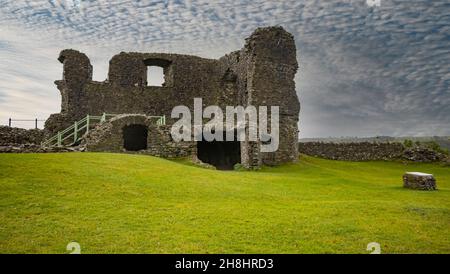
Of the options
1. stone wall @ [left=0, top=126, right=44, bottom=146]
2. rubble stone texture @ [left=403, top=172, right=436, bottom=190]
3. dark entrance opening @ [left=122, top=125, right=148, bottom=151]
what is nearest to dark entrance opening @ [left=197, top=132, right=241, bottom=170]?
dark entrance opening @ [left=122, top=125, right=148, bottom=151]

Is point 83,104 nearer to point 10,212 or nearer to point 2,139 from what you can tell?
point 2,139

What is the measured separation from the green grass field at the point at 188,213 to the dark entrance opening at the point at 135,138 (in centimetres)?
1291

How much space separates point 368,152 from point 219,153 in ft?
58.9

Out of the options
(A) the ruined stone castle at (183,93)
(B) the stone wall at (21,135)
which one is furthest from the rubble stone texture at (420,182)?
(B) the stone wall at (21,135)

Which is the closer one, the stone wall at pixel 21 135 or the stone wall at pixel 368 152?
the stone wall at pixel 21 135

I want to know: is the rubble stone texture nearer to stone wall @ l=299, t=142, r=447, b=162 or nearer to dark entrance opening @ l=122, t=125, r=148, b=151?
dark entrance opening @ l=122, t=125, r=148, b=151

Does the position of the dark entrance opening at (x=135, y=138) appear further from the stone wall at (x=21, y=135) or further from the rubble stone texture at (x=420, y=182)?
the rubble stone texture at (x=420, y=182)

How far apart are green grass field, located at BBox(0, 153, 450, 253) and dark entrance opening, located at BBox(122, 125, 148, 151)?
12.9m

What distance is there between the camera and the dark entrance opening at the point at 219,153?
99.9 ft

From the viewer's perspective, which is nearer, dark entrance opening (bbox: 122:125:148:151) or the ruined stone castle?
the ruined stone castle

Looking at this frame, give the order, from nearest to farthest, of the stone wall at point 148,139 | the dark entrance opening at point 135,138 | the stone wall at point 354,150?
the stone wall at point 148,139
the dark entrance opening at point 135,138
the stone wall at point 354,150

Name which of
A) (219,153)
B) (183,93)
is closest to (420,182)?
(219,153)

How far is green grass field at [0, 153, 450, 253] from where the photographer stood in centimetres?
826
